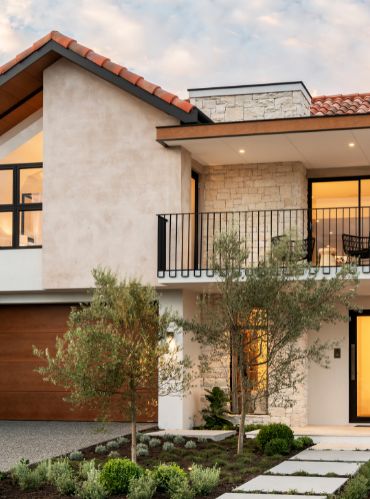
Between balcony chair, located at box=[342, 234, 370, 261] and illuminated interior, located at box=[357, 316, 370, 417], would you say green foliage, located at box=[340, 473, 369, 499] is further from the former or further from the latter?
illuminated interior, located at box=[357, 316, 370, 417]

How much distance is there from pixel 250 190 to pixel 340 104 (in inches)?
119

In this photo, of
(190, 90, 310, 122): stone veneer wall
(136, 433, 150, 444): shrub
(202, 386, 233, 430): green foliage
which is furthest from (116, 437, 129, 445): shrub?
(190, 90, 310, 122): stone veneer wall

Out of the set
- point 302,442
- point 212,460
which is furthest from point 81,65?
point 212,460

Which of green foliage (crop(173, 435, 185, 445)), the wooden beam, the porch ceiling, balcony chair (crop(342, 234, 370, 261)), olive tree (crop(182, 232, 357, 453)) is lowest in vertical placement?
green foliage (crop(173, 435, 185, 445))

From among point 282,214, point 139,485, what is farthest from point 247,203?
point 139,485

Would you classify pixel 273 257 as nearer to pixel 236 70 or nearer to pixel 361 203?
pixel 361 203

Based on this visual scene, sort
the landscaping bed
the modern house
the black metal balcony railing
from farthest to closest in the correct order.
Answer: the modern house < the black metal balcony railing < the landscaping bed

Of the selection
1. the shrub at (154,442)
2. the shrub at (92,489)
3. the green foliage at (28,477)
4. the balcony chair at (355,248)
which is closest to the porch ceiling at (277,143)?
the balcony chair at (355,248)

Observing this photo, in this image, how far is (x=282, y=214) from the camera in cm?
2014

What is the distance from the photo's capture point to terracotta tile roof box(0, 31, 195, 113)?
745 inches

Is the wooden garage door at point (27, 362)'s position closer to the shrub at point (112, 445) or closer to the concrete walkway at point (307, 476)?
the shrub at point (112, 445)

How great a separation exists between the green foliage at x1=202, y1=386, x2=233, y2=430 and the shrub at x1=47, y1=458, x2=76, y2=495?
7.14 metres

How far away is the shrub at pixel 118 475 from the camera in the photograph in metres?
11.2

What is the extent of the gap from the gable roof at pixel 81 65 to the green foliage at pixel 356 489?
9.13 m
